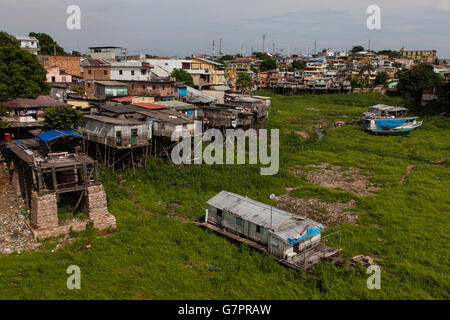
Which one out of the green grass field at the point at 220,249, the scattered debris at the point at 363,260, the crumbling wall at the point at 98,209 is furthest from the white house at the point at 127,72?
the scattered debris at the point at 363,260

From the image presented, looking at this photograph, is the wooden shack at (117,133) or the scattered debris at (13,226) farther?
the wooden shack at (117,133)

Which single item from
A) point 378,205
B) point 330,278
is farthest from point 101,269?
point 378,205

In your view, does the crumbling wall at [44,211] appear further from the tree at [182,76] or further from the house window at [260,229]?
the tree at [182,76]

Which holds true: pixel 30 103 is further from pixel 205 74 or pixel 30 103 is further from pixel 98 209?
pixel 205 74

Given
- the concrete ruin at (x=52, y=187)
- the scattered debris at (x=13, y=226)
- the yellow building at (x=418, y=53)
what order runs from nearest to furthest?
1. the scattered debris at (x=13, y=226)
2. the concrete ruin at (x=52, y=187)
3. the yellow building at (x=418, y=53)

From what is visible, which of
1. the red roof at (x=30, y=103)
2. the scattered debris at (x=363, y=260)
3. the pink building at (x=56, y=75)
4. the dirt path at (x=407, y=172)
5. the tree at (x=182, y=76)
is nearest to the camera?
the scattered debris at (x=363, y=260)
